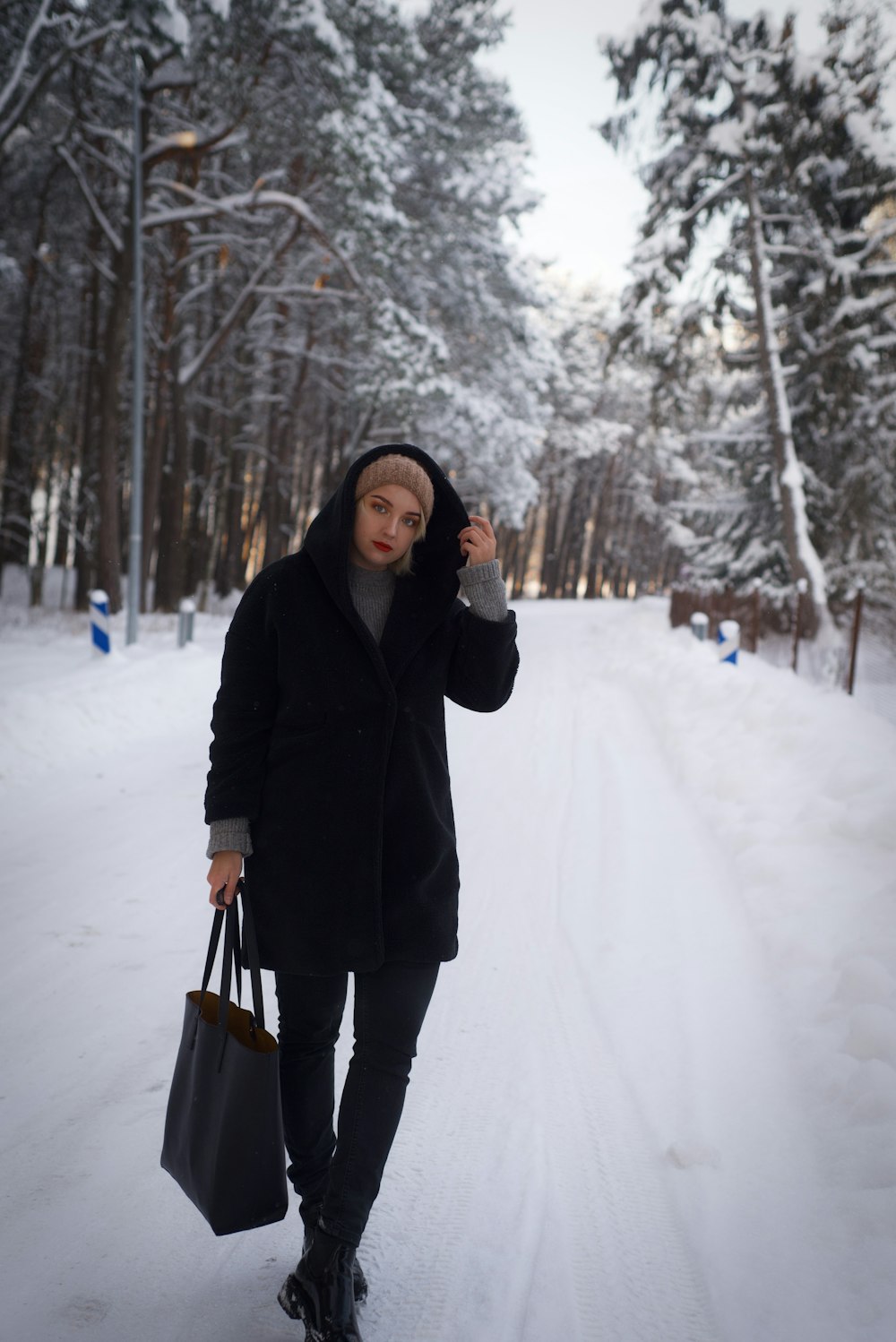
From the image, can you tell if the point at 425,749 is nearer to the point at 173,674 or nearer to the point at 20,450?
the point at 173,674

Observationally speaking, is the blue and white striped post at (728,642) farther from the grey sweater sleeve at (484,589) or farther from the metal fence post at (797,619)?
the grey sweater sleeve at (484,589)

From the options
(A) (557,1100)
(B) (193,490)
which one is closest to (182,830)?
(A) (557,1100)

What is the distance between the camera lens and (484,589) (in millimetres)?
2379

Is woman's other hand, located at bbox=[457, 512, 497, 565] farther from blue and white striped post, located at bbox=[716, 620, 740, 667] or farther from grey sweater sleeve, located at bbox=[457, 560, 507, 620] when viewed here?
blue and white striped post, located at bbox=[716, 620, 740, 667]

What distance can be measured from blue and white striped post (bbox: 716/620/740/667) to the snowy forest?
4.07 m

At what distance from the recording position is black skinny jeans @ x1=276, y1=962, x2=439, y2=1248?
7.19 feet

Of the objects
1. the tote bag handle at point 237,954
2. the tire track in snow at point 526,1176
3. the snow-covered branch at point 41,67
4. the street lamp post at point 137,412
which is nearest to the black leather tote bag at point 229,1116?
the tote bag handle at point 237,954

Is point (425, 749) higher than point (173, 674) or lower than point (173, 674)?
higher

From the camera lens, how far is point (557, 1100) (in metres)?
3.18

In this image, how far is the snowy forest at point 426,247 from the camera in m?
13.2

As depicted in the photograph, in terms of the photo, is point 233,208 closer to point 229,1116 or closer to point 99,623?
point 99,623

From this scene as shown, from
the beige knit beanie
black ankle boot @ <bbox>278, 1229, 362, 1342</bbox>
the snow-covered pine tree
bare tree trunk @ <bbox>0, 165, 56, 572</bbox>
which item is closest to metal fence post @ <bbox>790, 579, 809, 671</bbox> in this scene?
the snow-covered pine tree

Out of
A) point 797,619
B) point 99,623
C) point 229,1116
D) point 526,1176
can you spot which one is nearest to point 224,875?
point 229,1116

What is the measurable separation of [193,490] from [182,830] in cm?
1993
